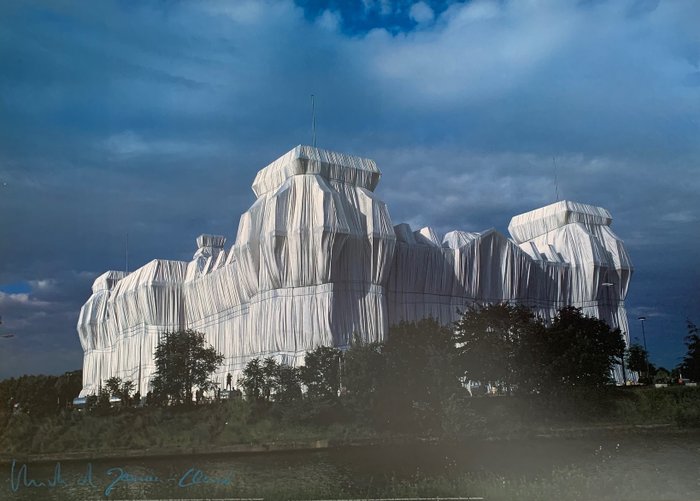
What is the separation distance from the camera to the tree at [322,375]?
39062 mm

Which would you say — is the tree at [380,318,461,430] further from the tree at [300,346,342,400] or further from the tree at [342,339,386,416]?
the tree at [300,346,342,400]

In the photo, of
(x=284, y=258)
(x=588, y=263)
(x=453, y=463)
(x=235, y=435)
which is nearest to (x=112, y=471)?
(x=235, y=435)

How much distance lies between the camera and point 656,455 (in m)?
27.4

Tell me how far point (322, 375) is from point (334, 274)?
44.9ft

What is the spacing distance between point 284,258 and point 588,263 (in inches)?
1383

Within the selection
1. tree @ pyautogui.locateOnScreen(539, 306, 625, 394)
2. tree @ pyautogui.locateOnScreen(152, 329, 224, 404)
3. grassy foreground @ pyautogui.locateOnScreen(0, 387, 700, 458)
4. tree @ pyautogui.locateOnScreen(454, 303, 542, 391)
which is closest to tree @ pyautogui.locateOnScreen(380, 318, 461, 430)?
grassy foreground @ pyautogui.locateOnScreen(0, 387, 700, 458)

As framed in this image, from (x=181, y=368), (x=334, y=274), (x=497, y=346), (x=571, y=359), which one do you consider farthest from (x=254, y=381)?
(x=571, y=359)

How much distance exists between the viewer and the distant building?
172 feet

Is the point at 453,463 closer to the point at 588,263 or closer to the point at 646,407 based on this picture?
the point at 646,407

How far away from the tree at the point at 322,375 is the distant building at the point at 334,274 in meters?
8.64

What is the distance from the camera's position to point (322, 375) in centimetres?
4041

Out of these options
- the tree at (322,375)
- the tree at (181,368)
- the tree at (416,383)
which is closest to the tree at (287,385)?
the tree at (322,375)
